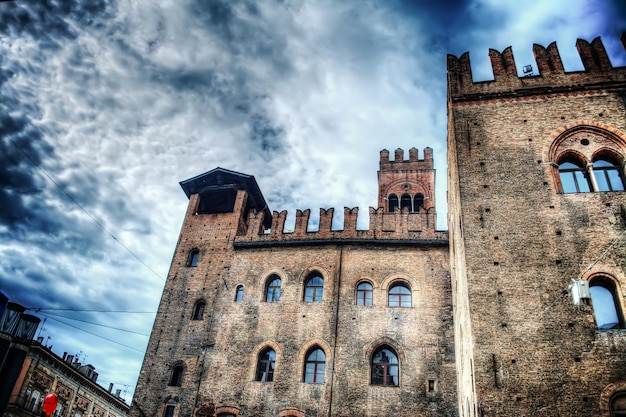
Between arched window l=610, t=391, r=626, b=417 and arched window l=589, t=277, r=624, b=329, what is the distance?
1.49 metres

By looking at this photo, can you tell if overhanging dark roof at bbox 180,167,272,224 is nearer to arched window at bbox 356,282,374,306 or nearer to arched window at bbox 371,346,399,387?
arched window at bbox 356,282,374,306

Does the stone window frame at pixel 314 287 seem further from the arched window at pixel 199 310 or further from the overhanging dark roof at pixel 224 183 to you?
the overhanging dark roof at pixel 224 183

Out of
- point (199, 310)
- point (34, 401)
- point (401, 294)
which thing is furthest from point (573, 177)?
point (34, 401)

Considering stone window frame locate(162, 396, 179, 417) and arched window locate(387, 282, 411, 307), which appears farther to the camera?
arched window locate(387, 282, 411, 307)

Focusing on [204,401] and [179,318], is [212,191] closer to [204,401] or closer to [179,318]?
[179,318]

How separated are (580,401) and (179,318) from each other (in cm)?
1454

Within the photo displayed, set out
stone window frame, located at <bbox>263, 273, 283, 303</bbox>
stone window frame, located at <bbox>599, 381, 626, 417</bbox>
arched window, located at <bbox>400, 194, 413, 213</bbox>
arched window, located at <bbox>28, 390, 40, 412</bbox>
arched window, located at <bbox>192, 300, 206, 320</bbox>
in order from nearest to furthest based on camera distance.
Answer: stone window frame, located at <bbox>599, 381, 626, 417</bbox> → stone window frame, located at <bbox>263, 273, 283, 303</bbox> → arched window, located at <bbox>192, 300, 206, 320</bbox> → arched window, located at <bbox>28, 390, 40, 412</bbox> → arched window, located at <bbox>400, 194, 413, 213</bbox>

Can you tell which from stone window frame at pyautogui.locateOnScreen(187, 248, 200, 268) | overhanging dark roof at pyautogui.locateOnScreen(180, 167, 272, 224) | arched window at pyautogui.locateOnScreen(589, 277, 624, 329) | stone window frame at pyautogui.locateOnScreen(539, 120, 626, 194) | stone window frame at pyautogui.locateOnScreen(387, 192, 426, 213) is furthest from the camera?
stone window frame at pyautogui.locateOnScreen(387, 192, 426, 213)

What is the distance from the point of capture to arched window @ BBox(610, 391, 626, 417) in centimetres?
907

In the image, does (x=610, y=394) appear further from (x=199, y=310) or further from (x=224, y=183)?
(x=224, y=183)

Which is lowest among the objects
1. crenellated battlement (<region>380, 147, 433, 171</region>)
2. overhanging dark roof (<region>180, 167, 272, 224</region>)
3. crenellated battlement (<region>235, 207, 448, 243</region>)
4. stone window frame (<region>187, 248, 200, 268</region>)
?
stone window frame (<region>187, 248, 200, 268</region>)

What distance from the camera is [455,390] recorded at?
14414 millimetres

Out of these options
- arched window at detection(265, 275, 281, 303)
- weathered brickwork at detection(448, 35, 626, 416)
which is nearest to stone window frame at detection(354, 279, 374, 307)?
→ arched window at detection(265, 275, 281, 303)

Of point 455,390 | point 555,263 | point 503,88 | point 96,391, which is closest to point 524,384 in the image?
point 555,263
